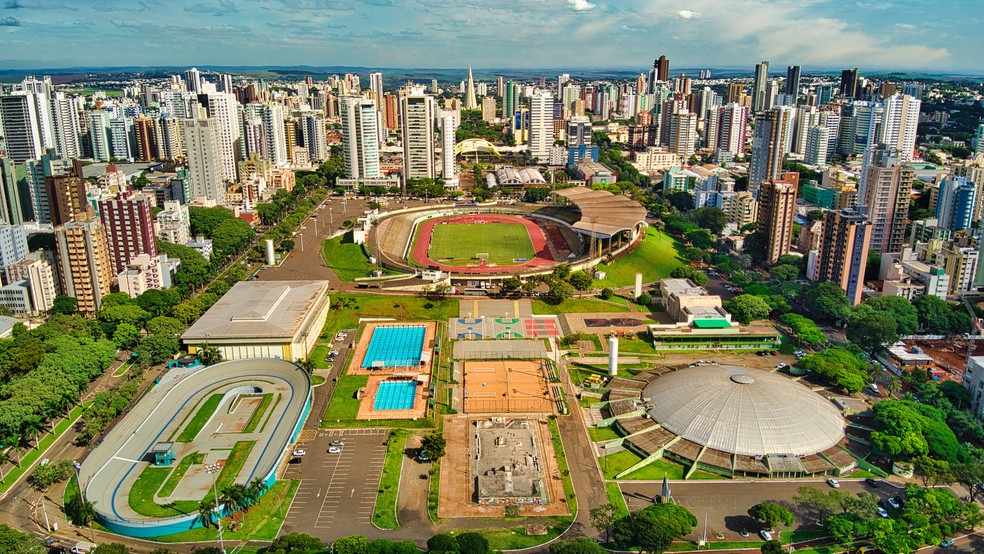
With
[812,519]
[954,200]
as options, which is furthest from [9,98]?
[954,200]

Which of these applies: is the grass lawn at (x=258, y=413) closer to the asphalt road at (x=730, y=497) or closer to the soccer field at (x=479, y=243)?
the asphalt road at (x=730, y=497)

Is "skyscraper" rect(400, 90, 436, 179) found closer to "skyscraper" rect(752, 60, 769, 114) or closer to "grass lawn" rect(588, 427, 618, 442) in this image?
"grass lawn" rect(588, 427, 618, 442)

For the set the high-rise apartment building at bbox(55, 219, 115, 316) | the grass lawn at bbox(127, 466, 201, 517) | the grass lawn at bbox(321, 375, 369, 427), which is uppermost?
the high-rise apartment building at bbox(55, 219, 115, 316)

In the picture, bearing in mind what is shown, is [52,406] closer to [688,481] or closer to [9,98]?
[688,481]

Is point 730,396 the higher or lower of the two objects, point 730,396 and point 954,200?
the lower

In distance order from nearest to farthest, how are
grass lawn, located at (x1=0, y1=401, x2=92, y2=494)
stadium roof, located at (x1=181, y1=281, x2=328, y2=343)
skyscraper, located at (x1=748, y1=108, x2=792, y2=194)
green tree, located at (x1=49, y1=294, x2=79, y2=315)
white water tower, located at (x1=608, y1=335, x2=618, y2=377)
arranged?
grass lawn, located at (x1=0, y1=401, x2=92, y2=494)
white water tower, located at (x1=608, y1=335, x2=618, y2=377)
stadium roof, located at (x1=181, y1=281, x2=328, y2=343)
green tree, located at (x1=49, y1=294, x2=79, y2=315)
skyscraper, located at (x1=748, y1=108, x2=792, y2=194)

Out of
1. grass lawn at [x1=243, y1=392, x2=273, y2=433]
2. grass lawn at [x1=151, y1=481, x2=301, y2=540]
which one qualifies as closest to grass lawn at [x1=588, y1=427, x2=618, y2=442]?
grass lawn at [x1=151, y1=481, x2=301, y2=540]

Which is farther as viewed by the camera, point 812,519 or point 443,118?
point 443,118
